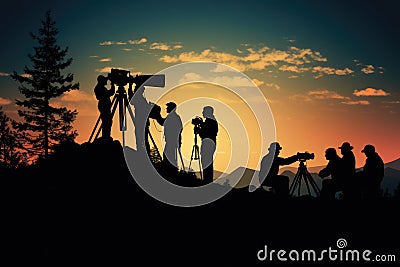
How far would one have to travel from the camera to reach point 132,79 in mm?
15859

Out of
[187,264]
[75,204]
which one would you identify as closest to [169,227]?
[187,264]

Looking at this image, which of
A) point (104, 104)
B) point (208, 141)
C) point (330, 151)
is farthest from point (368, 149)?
point (104, 104)

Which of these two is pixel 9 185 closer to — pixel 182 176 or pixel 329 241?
pixel 182 176

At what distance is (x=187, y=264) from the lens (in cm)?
959

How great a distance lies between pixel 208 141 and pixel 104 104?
3980mm

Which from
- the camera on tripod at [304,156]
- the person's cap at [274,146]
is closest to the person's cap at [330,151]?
the person's cap at [274,146]

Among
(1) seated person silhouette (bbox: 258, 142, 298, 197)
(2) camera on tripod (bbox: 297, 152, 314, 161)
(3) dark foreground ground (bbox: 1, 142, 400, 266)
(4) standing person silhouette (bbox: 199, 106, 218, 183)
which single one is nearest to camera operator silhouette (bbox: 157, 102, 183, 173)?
(4) standing person silhouette (bbox: 199, 106, 218, 183)

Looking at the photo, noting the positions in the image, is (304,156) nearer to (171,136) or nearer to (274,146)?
(274,146)

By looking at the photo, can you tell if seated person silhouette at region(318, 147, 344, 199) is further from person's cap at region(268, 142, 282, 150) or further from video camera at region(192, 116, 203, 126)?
video camera at region(192, 116, 203, 126)

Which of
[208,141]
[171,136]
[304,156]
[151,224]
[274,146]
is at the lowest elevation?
[151,224]

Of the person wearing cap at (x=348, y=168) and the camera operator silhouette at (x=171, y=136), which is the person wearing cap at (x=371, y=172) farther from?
the camera operator silhouette at (x=171, y=136)

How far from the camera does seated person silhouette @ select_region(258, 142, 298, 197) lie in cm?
1452
